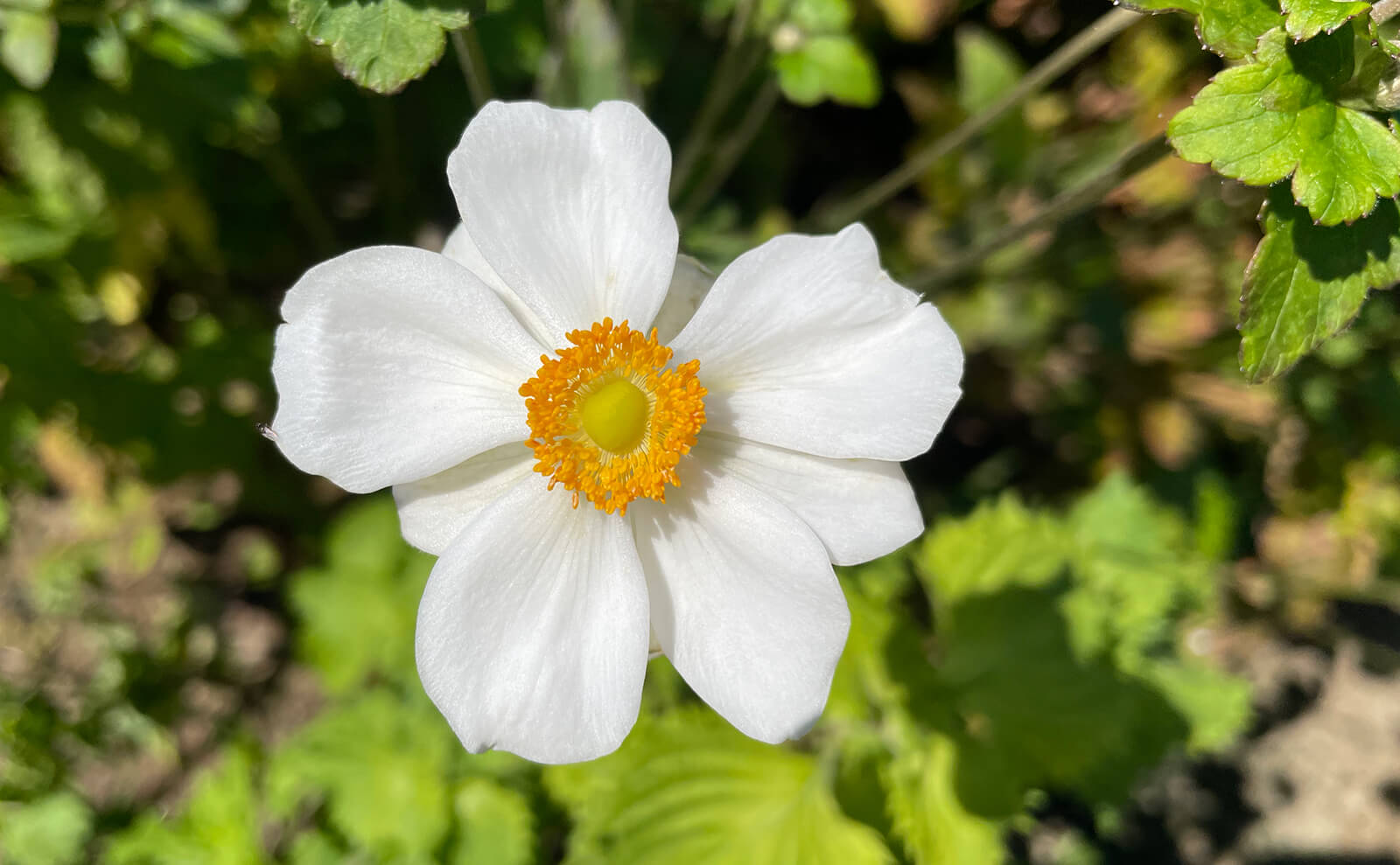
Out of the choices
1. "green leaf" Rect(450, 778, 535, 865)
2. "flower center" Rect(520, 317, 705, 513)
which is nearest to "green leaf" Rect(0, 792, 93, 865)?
"green leaf" Rect(450, 778, 535, 865)

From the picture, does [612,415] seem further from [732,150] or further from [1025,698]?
[1025,698]

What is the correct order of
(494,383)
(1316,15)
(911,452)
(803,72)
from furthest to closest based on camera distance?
(803,72)
(494,383)
(911,452)
(1316,15)

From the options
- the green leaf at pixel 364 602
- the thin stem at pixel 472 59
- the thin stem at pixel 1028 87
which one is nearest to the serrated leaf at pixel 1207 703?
the thin stem at pixel 1028 87

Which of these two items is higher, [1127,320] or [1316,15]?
[1316,15]

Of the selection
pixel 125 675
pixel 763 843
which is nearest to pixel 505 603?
pixel 763 843

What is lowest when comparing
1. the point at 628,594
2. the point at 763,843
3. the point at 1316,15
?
the point at 763,843

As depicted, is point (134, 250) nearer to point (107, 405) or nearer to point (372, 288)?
point (107, 405)
